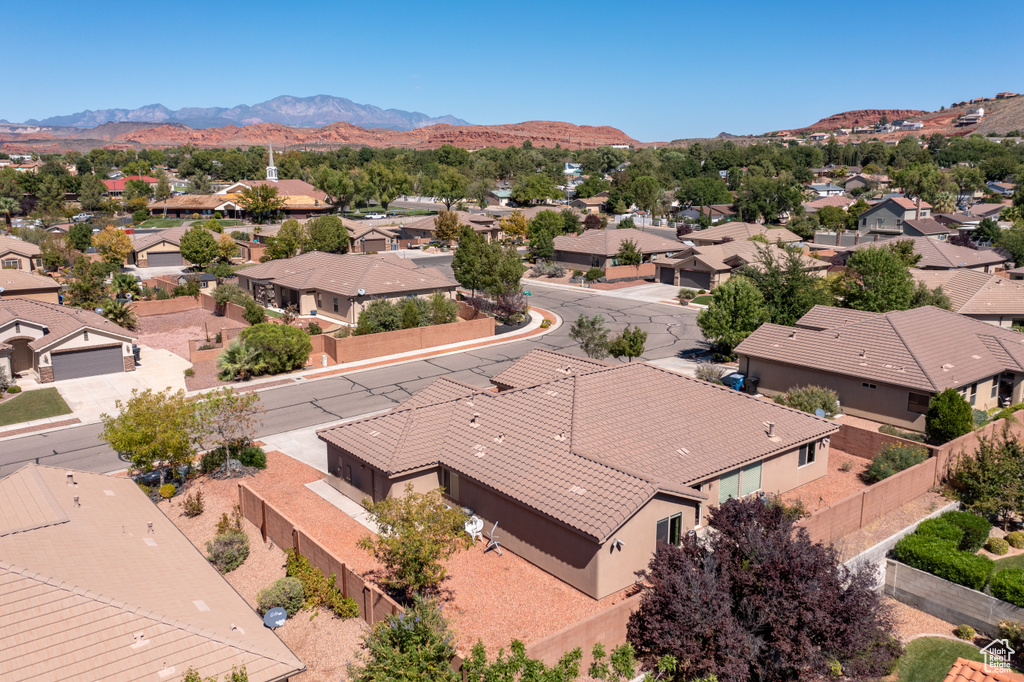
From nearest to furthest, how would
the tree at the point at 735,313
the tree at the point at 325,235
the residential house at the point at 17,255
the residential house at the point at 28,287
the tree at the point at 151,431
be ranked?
the tree at the point at 151,431 < the tree at the point at 735,313 < the residential house at the point at 28,287 < the residential house at the point at 17,255 < the tree at the point at 325,235

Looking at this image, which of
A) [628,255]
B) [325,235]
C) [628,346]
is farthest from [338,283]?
[628,255]

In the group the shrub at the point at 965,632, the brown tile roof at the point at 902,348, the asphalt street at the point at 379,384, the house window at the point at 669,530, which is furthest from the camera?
the brown tile roof at the point at 902,348

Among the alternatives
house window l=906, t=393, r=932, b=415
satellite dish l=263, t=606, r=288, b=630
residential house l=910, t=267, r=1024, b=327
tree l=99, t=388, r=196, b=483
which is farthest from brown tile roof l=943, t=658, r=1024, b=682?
residential house l=910, t=267, r=1024, b=327

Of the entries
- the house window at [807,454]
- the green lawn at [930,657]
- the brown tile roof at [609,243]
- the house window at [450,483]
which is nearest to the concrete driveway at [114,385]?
the house window at [450,483]

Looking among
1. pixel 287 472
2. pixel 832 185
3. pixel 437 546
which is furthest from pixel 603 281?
pixel 832 185

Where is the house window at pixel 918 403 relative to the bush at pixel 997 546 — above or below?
above

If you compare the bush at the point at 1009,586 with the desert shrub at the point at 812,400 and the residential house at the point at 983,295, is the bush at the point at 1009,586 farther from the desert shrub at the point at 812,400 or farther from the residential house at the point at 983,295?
the residential house at the point at 983,295
